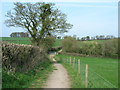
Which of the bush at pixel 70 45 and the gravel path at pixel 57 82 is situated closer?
the gravel path at pixel 57 82

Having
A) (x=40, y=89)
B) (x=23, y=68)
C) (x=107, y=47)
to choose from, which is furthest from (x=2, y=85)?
(x=107, y=47)

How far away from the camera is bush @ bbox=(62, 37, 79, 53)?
63812 millimetres

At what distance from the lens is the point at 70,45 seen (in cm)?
6456

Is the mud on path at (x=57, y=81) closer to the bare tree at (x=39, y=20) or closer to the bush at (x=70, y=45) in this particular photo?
the bare tree at (x=39, y=20)

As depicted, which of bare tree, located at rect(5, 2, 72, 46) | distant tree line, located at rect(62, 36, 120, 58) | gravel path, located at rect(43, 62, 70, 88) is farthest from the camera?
distant tree line, located at rect(62, 36, 120, 58)

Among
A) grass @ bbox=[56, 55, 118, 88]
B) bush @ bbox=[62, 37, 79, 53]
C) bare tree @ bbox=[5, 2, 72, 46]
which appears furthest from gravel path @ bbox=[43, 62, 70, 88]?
bush @ bbox=[62, 37, 79, 53]

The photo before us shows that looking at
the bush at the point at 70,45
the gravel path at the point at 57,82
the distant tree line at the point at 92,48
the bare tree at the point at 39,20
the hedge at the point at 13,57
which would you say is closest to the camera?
the gravel path at the point at 57,82

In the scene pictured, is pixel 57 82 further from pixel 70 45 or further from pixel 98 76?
pixel 70 45

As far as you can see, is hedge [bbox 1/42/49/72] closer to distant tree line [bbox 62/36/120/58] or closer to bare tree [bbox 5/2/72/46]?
bare tree [bbox 5/2/72/46]

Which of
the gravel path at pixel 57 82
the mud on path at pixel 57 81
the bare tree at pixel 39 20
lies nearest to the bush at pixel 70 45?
the bare tree at pixel 39 20

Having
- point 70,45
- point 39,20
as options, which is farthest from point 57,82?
point 70,45

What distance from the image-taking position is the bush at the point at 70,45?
63812mm

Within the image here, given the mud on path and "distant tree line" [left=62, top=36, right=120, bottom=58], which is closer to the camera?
the mud on path

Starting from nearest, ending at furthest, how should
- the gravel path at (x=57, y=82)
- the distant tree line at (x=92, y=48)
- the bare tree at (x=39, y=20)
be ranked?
the gravel path at (x=57, y=82) → the bare tree at (x=39, y=20) → the distant tree line at (x=92, y=48)
